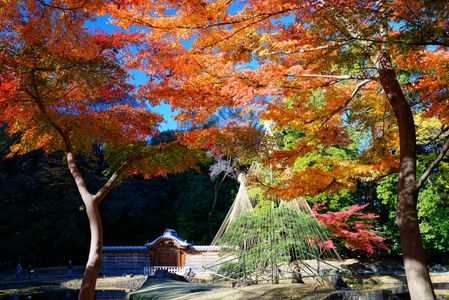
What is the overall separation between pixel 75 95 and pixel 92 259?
306cm

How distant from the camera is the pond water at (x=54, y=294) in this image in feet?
40.8

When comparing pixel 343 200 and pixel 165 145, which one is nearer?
pixel 165 145

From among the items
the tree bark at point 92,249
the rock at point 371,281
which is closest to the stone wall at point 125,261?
the rock at point 371,281

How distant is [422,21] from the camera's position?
3.40 m

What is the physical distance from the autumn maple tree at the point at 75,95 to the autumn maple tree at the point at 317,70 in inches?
31.6

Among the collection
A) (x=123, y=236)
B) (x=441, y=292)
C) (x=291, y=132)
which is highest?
(x=291, y=132)

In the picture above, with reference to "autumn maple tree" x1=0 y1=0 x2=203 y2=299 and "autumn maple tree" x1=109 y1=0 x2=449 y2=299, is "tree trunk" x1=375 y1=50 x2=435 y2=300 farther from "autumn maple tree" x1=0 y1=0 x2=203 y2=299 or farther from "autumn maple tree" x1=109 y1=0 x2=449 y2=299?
"autumn maple tree" x1=0 y1=0 x2=203 y2=299

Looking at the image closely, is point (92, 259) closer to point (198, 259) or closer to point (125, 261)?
point (198, 259)

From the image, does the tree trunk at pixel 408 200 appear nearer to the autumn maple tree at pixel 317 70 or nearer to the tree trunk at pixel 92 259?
the autumn maple tree at pixel 317 70

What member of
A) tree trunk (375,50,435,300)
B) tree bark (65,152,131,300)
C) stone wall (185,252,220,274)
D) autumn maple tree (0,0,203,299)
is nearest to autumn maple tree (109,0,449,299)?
tree trunk (375,50,435,300)

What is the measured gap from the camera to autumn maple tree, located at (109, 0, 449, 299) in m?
3.96

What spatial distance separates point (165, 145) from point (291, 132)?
11.4 metres

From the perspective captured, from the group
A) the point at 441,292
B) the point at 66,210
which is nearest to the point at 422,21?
the point at 441,292

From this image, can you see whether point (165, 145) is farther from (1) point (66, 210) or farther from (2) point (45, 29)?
(1) point (66, 210)
